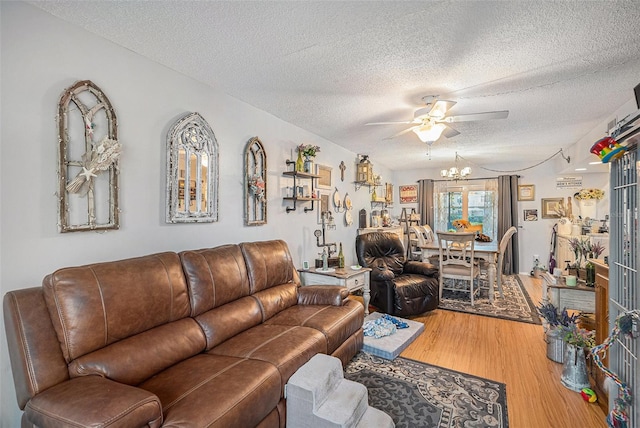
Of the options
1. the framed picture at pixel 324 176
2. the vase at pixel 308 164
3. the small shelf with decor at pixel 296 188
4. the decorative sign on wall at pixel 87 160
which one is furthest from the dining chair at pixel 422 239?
the decorative sign on wall at pixel 87 160

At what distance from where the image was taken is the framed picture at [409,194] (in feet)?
24.1

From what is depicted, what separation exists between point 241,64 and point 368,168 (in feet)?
11.0

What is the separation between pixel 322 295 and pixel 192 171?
1.64m

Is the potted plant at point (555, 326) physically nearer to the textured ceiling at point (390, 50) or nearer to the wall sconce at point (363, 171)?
the textured ceiling at point (390, 50)

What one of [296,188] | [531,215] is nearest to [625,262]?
[296,188]

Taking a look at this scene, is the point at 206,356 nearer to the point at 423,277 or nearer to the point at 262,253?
the point at 262,253

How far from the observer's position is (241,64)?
2205mm

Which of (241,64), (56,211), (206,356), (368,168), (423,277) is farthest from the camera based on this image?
(368,168)

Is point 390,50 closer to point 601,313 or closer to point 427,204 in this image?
point 601,313

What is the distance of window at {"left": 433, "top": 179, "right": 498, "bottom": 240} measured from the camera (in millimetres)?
6578

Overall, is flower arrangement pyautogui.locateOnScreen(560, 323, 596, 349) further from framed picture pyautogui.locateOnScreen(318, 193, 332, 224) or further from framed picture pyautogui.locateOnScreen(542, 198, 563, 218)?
framed picture pyautogui.locateOnScreen(542, 198, 563, 218)

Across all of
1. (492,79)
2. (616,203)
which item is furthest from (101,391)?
(492,79)

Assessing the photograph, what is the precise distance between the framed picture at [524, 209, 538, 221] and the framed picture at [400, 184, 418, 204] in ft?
7.61

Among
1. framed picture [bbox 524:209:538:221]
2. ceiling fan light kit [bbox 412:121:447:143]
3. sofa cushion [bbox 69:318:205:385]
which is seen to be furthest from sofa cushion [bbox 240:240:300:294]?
framed picture [bbox 524:209:538:221]
